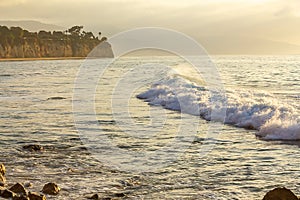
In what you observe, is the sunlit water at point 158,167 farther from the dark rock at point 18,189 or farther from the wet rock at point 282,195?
the wet rock at point 282,195

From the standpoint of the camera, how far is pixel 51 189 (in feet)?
23.1

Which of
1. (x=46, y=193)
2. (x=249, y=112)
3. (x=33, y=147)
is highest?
(x=249, y=112)

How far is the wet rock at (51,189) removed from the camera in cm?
700

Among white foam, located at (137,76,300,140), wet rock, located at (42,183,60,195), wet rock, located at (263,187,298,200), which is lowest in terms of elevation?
wet rock, located at (42,183,60,195)

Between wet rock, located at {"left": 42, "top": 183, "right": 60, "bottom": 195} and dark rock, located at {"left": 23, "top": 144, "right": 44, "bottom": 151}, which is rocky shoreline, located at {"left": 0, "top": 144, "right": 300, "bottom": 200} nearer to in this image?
wet rock, located at {"left": 42, "top": 183, "right": 60, "bottom": 195}

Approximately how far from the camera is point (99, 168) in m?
8.94

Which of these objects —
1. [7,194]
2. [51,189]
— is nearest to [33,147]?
[51,189]

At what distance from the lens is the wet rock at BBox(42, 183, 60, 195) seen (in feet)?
23.0

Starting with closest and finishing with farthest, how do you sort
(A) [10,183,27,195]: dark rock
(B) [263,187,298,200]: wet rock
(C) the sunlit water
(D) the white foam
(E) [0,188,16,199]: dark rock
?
(B) [263,187,298,200]: wet rock, (E) [0,188,16,199]: dark rock, (A) [10,183,27,195]: dark rock, (C) the sunlit water, (D) the white foam

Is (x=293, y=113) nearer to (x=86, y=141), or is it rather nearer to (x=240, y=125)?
(x=240, y=125)

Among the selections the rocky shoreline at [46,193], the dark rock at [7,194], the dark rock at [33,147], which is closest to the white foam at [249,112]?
the dark rock at [33,147]

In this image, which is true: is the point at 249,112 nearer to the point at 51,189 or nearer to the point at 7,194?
the point at 51,189

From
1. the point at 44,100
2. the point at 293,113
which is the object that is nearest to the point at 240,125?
the point at 293,113

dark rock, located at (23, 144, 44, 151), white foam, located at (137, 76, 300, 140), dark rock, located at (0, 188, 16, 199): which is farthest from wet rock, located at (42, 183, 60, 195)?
white foam, located at (137, 76, 300, 140)
